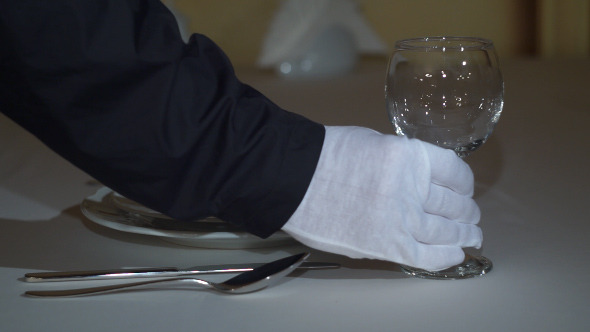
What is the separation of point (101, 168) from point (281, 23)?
1201 millimetres

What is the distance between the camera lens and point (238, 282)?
1.60 ft

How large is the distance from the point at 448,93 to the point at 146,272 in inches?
9.7

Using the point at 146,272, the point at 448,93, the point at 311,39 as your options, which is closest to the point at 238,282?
the point at 146,272

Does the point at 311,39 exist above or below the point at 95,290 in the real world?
above

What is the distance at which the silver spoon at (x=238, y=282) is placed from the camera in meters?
0.48

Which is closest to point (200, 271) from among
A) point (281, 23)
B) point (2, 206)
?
point (2, 206)

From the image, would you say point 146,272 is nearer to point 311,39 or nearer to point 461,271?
point 461,271

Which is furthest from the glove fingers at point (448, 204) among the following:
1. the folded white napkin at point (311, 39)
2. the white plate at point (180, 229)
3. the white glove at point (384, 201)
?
the folded white napkin at point (311, 39)

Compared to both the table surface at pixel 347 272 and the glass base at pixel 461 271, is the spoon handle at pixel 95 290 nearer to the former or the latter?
the table surface at pixel 347 272

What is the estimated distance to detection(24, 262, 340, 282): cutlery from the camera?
20.2 inches

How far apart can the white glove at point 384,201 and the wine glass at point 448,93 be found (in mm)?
28

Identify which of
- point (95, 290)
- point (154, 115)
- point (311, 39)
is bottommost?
point (95, 290)

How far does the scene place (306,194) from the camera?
513 mm

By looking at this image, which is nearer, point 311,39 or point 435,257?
point 435,257
